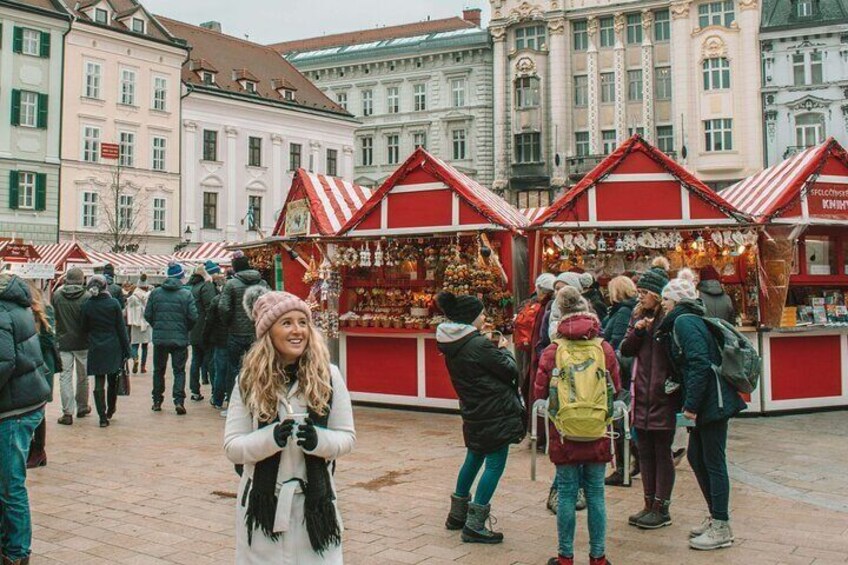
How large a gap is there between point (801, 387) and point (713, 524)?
22.1 feet

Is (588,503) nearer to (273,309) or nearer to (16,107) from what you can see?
(273,309)

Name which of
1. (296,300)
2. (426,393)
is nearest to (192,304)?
(426,393)

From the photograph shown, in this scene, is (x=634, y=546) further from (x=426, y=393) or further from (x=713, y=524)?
(x=426, y=393)

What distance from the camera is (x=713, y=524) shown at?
5.37m

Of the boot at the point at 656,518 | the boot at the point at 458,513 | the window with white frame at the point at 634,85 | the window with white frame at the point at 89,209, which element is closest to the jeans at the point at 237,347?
the boot at the point at 458,513

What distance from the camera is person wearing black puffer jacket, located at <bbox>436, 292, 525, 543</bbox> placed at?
18.0ft

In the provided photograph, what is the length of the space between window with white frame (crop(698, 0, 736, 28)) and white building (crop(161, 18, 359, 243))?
19.2m

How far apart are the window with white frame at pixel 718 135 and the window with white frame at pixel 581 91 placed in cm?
637

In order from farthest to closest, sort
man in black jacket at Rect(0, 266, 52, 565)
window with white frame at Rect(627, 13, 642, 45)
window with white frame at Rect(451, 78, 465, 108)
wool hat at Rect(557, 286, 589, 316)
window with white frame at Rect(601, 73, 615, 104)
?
1. window with white frame at Rect(451, 78, 465, 108)
2. window with white frame at Rect(601, 73, 615, 104)
3. window with white frame at Rect(627, 13, 642, 45)
4. wool hat at Rect(557, 286, 589, 316)
5. man in black jacket at Rect(0, 266, 52, 565)

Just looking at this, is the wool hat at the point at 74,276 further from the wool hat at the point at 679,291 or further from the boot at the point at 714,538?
the boot at the point at 714,538

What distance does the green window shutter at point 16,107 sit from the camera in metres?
33.0

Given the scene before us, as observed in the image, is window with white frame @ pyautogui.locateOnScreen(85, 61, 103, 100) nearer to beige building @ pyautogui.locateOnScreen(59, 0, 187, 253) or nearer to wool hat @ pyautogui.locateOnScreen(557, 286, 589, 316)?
beige building @ pyautogui.locateOnScreen(59, 0, 187, 253)

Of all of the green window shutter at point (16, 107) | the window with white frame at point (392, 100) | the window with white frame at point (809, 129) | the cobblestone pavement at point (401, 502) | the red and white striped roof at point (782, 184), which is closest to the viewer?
the cobblestone pavement at point (401, 502)

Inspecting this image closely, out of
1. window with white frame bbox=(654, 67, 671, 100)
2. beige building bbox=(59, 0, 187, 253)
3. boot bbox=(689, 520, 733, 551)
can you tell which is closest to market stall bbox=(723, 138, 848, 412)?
boot bbox=(689, 520, 733, 551)
